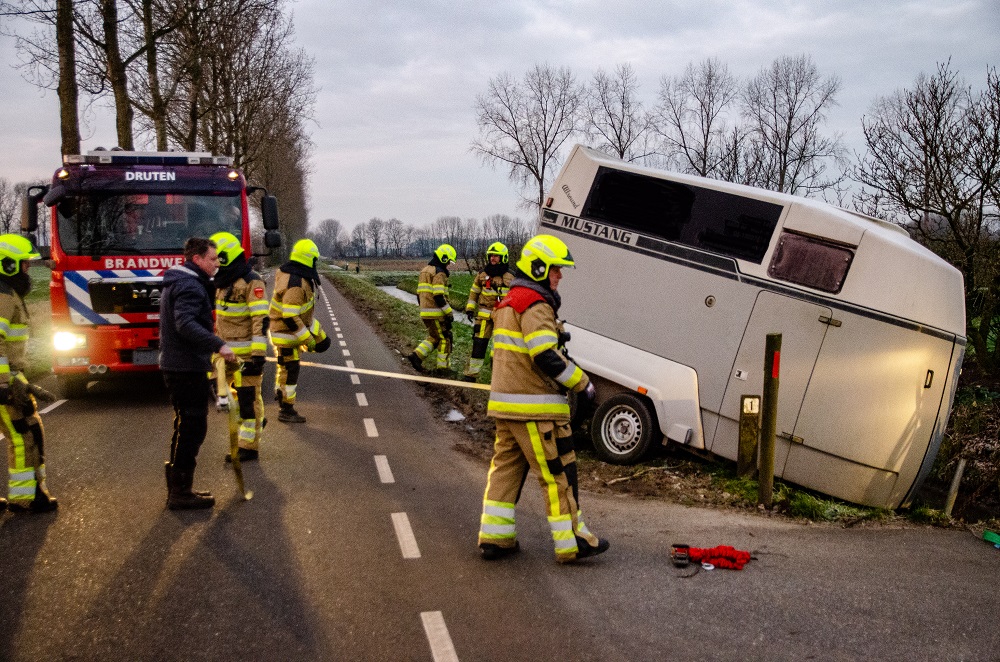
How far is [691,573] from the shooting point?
16.3 ft

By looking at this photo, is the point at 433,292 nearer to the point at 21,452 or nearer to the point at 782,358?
the point at 782,358

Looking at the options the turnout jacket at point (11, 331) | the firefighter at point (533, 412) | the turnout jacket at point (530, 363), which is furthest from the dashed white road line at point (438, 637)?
the turnout jacket at point (11, 331)

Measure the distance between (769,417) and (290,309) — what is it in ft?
16.9

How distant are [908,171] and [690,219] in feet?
29.7

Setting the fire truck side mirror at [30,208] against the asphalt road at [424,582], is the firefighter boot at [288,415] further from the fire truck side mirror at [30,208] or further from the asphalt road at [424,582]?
the fire truck side mirror at [30,208]

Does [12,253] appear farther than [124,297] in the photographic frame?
No

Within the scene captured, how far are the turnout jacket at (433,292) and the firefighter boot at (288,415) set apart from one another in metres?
3.26

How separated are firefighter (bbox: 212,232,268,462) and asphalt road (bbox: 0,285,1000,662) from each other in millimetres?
504

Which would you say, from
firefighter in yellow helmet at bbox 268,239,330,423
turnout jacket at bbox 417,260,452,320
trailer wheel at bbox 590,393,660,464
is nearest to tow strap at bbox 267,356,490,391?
turnout jacket at bbox 417,260,452,320

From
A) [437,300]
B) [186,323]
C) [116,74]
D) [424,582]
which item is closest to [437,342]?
[437,300]

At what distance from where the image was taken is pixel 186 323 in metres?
5.84

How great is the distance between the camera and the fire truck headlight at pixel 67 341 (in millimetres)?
9547

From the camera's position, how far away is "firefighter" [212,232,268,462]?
24.4 feet

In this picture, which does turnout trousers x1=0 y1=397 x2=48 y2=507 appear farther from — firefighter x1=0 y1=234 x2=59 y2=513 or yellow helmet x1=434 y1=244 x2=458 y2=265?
yellow helmet x1=434 y1=244 x2=458 y2=265
